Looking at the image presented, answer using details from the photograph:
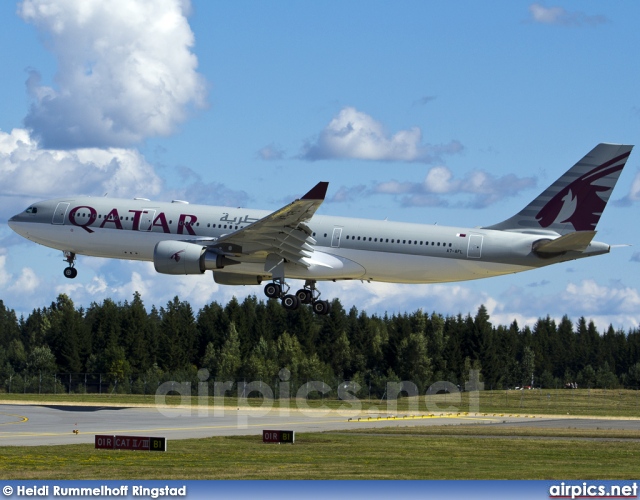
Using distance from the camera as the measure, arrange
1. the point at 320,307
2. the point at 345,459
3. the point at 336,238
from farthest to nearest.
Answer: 1. the point at 320,307
2. the point at 336,238
3. the point at 345,459

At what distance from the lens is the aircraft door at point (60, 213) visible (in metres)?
59.8

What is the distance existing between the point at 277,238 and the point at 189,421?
10.8 metres

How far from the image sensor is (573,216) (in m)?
58.5

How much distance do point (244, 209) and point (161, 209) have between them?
4514 millimetres

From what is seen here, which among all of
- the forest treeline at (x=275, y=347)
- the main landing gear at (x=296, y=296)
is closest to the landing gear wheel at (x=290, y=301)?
the main landing gear at (x=296, y=296)

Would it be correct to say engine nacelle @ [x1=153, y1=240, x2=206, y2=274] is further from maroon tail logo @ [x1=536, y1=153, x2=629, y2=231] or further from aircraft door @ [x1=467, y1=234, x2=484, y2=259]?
maroon tail logo @ [x1=536, y1=153, x2=629, y2=231]

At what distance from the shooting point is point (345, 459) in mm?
35562

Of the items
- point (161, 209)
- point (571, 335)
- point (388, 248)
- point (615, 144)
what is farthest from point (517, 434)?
point (571, 335)

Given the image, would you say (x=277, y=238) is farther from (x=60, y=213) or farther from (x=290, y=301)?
(x=60, y=213)

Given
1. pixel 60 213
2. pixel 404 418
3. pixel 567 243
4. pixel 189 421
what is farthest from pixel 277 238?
pixel 567 243

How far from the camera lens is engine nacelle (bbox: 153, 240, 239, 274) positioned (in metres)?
56.1

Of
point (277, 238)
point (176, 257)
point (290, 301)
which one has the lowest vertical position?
point (290, 301)

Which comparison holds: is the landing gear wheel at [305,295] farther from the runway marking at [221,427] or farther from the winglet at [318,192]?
the winglet at [318,192]

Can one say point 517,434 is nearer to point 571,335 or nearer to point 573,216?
point 573,216
